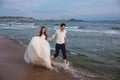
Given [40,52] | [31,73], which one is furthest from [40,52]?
[31,73]

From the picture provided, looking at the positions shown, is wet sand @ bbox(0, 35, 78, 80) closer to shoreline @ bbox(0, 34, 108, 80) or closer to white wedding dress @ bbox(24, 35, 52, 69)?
shoreline @ bbox(0, 34, 108, 80)

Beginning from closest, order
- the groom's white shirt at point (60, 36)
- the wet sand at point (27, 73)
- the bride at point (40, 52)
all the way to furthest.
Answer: the wet sand at point (27, 73)
the bride at point (40, 52)
the groom's white shirt at point (60, 36)

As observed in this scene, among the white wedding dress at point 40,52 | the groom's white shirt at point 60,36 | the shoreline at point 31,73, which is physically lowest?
the shoreline at point 31,73

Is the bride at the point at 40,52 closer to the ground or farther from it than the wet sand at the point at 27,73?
farther from it

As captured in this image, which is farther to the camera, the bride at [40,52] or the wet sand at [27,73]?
the bride at [40,52]

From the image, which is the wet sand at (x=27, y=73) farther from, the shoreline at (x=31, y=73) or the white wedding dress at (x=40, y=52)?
the white wedding dress at (x=40, y=52)

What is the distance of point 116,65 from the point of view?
11172mm

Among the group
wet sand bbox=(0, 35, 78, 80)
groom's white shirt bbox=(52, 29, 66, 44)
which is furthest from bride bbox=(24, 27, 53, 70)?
groom's white shirt bbox=(52, 29, 66, 44)

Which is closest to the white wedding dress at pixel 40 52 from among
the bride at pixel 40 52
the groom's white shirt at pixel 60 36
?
the bride at pixel 40 52

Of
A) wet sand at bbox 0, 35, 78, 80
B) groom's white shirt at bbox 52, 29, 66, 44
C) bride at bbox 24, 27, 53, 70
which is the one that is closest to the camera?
wet sand at bbox 0, 35, 78, 80

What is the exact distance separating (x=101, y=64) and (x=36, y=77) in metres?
4.37

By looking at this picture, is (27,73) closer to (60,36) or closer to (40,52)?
(40,52)

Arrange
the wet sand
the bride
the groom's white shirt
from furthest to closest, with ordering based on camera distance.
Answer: the groom's white shirt < the bride < the wet sand

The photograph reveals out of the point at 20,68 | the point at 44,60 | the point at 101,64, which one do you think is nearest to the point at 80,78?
the point at 44,60
